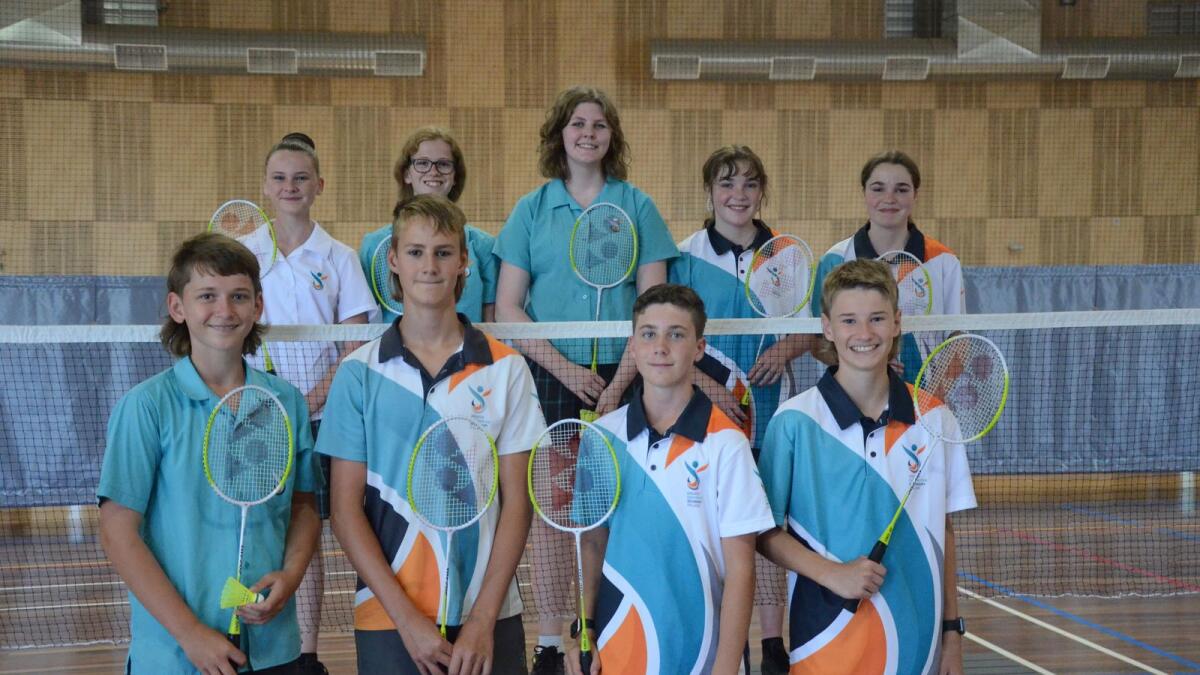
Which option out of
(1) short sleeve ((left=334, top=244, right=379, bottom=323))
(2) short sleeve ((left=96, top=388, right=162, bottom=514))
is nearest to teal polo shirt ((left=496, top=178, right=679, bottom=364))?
(1) short sleeve ((left=334, top=244, right=379, bottom=323))

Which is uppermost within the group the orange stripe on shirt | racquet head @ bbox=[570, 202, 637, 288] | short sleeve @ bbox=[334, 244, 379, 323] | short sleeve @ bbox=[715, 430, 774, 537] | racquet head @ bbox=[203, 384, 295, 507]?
racquet head @ bbox=[570, 202, 637, 288]

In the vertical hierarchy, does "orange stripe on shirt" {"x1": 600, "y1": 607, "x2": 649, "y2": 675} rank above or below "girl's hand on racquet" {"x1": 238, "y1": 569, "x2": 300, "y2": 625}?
below

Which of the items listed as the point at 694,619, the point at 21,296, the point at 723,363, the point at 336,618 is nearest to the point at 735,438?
the point at 694,619

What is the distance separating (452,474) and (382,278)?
152 cm

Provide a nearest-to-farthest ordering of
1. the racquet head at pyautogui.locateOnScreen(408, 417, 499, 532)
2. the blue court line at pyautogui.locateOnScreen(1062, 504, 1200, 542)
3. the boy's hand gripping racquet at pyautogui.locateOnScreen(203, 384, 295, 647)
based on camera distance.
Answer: the boy's hand gripping racquet at pyautogui.locateOnScreen(203, 384, 295, 647)
the racquet head at pyautogui.locateOnScreen(408, 417, 499, 532)
the blue court line at pyautogui.locateOnScreen(1062, 504, 1200, 542)

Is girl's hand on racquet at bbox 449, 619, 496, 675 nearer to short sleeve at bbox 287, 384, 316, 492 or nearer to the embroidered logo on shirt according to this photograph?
short sleeve at bbox 287, 384, 316, 492

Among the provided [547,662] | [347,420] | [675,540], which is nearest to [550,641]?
[547,662]

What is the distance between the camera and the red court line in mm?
7070

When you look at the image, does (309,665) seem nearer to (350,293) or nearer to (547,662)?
(547,662)

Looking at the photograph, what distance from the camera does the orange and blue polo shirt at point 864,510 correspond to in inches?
128

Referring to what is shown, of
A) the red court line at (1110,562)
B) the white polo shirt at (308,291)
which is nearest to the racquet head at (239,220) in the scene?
the white polo shirt at (308,291)

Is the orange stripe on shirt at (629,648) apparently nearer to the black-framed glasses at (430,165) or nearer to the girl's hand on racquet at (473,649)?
the girl's hand on racquet at (473,649)

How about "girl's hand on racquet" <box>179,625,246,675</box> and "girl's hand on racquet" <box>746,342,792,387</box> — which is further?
"girl's hand on racquet" <box>746,342,792,387</box>

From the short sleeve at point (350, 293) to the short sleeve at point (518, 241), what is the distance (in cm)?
51
